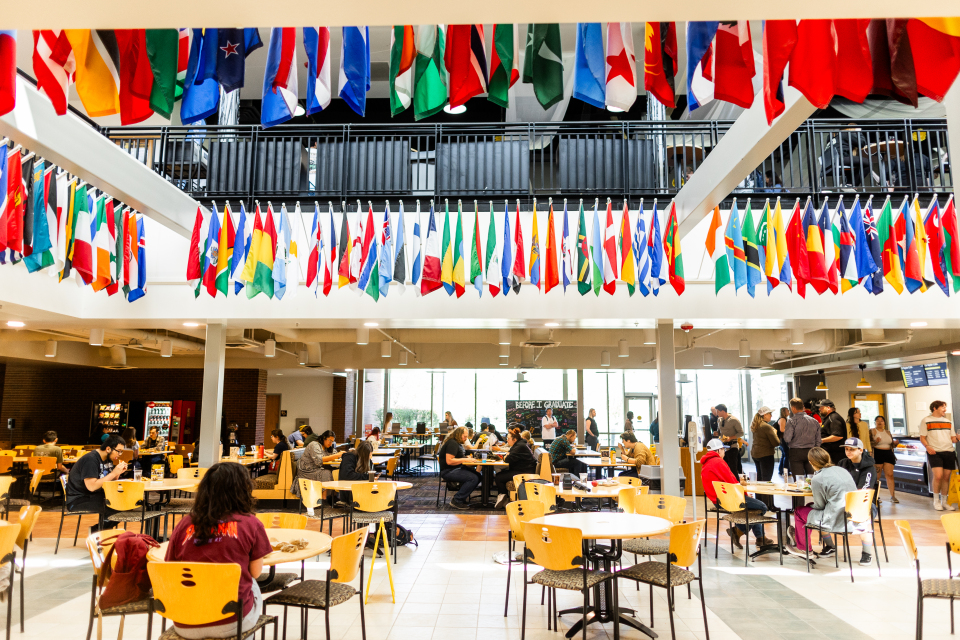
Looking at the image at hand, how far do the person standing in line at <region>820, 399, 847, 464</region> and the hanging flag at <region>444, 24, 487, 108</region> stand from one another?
32.1ft

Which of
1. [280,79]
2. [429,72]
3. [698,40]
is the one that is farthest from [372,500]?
[698,40]

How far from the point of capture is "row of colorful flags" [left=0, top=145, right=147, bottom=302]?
18.5ft

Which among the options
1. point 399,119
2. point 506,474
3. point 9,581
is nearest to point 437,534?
point 506,474

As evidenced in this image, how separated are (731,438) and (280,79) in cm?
827

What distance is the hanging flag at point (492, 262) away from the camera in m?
7.58

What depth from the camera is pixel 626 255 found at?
7.37m

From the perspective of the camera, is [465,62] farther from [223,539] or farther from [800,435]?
[800,435]

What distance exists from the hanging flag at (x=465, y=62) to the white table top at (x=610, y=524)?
3.03 meters

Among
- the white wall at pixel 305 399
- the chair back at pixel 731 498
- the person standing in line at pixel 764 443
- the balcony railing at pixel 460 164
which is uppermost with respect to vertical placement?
the balcony railing at pixel 460 164

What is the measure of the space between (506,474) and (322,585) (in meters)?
6.65

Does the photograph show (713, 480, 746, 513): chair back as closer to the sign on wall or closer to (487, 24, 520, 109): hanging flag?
(487, 24, 520, 109): hanging flag

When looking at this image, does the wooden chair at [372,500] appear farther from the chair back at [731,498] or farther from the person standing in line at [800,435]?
the person standing in line at [800,435]

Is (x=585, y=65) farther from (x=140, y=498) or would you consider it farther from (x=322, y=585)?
(x=140, y=498)

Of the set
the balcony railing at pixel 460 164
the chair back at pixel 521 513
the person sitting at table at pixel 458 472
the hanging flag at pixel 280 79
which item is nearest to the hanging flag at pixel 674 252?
the balcony railing at pixel 460 164
